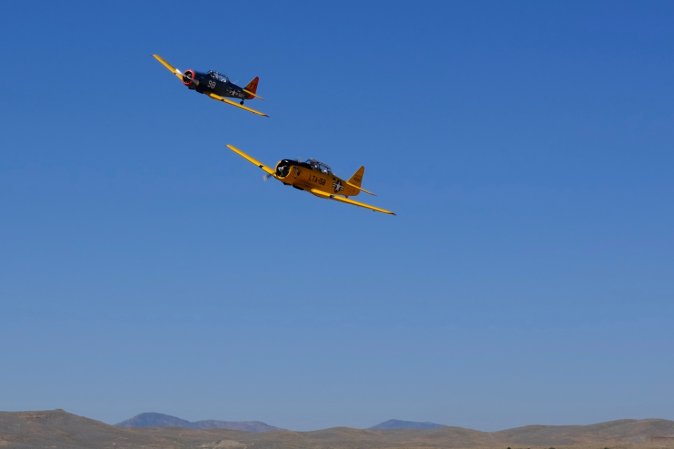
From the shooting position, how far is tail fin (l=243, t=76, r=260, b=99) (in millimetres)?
117062

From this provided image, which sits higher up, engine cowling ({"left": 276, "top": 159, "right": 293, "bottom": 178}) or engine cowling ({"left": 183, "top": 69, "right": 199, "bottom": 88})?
engine cowling ({"left": 183, "top": 69, "right": 199, "bottom": 88})

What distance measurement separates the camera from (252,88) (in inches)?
4643

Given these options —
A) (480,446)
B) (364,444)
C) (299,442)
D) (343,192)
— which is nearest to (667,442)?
(480,446)

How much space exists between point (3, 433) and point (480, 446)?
9033cm

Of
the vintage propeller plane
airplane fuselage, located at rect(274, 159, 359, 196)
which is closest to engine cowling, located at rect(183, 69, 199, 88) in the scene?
the vintage propeller plane

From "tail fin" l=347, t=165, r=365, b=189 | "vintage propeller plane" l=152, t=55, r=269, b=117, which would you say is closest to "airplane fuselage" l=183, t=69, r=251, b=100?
"vintage propeller plane" l=152, t=55, r=269, b=117

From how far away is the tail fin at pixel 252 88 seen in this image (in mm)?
117062

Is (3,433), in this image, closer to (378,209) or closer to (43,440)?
(43,440)

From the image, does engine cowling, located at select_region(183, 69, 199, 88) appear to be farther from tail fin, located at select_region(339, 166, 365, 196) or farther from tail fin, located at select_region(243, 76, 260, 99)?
tail fin, located at select_region(339, 166, 365, 196)

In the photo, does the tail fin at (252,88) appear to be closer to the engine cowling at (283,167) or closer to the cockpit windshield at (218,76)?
the cockpit windshield at (218,76)

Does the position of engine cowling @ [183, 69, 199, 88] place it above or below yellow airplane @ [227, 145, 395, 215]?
above

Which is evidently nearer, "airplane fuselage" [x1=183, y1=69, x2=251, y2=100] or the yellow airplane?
the yellow airplane

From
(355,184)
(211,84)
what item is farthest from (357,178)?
(211,84)

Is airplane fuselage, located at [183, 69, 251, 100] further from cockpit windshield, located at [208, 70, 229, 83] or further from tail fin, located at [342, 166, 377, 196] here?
tail fin, located at [342, 166, 377, 196]
